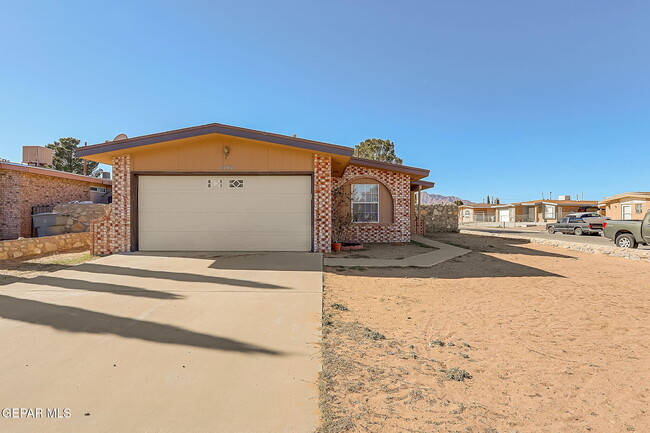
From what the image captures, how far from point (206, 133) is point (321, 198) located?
4002 millimetres

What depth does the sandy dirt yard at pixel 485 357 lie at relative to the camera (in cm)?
218

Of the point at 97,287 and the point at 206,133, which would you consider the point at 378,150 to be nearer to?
the point at 206,133

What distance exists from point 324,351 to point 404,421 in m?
1.17

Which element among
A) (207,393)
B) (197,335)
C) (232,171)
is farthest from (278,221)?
(207,393)

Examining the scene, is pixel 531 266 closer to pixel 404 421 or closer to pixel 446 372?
pixel 446 372

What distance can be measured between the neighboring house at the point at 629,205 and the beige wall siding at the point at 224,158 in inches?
1268

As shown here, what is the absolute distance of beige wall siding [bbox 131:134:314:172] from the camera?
932 cm

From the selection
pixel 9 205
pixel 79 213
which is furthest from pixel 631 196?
pixel 9 205

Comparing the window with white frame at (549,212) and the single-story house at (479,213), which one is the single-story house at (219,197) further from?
the single-story house at (479,213)

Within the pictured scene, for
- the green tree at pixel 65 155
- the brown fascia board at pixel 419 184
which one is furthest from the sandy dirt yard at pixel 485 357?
the green tree at pixel 65 155

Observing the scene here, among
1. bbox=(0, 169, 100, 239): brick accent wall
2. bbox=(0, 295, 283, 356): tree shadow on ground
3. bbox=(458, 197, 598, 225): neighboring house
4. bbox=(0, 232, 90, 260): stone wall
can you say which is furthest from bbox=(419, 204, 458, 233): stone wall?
bbox=(0, 169, 100, 239): brick accent wall

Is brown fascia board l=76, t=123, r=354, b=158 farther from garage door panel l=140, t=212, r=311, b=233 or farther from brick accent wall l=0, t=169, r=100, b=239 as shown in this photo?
brick accent wall l=0, t=169, r=100, b=239

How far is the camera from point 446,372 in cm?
280

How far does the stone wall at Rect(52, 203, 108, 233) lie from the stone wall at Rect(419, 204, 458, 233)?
65.7ft
